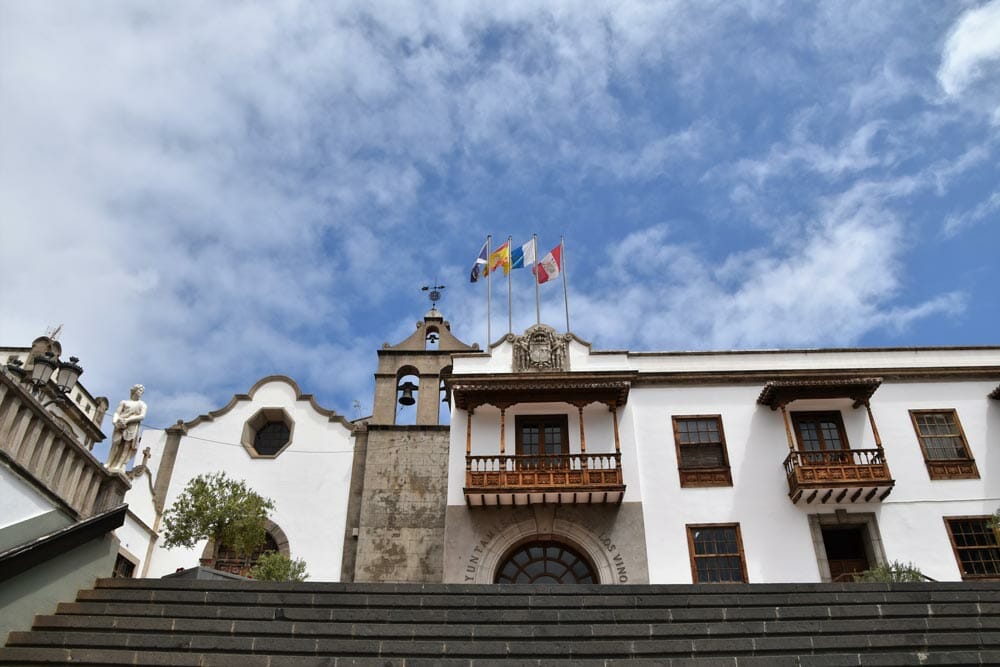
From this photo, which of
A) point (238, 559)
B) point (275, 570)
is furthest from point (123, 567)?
point (275, 570)

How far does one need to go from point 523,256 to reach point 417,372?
5367mm

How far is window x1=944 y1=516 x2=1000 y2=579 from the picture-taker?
19047 millimetres

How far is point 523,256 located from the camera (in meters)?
25.7

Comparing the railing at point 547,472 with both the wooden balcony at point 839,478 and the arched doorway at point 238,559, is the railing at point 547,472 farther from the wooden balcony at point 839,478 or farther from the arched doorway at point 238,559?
the arched doorway at point 238,559

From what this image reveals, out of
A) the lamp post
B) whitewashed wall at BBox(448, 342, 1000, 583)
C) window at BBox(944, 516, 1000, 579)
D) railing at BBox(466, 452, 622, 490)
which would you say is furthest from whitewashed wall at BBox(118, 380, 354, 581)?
window at BBox(944, 516, 1000, 579)

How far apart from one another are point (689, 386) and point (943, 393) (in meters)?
7.23

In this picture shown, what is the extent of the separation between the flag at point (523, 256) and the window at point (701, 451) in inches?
293

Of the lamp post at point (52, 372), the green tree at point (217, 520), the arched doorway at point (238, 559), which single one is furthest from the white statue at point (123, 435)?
the arched doorway at point (238, 559)

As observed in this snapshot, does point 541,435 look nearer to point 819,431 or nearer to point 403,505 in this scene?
point 403,505

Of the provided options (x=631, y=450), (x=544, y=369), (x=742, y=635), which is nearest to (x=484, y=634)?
(x=742, y=635)

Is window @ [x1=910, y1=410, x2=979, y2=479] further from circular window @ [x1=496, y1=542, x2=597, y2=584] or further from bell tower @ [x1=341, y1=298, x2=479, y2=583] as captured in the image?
bell tower @ [x1=341, y1=298, x2=479, y2=583]

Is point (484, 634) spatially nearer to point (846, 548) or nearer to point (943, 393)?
point (846, 548)

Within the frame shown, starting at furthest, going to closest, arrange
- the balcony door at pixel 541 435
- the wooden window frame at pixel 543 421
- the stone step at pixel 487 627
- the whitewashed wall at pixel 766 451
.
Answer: the wooden window frame at pixel 543 421 < the balcony door at pixel 541 435 < the whitewashed wall at pixel 766 451 < the stone step at pixel 487 627

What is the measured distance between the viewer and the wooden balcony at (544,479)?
1973 cm
